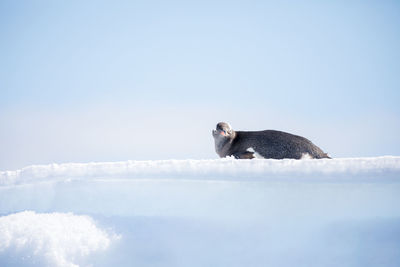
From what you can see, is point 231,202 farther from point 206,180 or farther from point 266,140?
point 266,140

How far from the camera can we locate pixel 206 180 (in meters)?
2.82

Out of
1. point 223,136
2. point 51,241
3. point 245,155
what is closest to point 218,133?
point 223,136

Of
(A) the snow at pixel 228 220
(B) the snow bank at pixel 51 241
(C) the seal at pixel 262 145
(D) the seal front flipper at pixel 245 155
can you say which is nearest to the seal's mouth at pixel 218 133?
(C) the seal at pixel 262 145

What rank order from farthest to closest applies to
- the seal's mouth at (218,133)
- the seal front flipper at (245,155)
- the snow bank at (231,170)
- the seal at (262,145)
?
1. the seal's mouth at (218,133)
2. the seal front flipper at (245,155)
3. the seal at (262,145)
4. the snow bank at (231,170)

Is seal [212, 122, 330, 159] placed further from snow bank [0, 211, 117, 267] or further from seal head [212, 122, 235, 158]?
snow bank [0, 211, 117, 267]

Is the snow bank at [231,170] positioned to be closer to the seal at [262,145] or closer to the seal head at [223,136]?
the seal at [262,145]

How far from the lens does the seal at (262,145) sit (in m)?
6.21

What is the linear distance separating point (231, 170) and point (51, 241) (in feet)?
4.13

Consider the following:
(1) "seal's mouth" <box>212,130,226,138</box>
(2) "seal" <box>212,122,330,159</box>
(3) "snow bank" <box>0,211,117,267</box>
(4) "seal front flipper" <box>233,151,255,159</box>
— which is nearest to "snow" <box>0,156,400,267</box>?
(3) "snow bank" <box>0,211,117,267</box>

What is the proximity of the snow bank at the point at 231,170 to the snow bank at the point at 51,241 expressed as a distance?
554 mm

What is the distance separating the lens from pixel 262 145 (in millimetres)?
6758

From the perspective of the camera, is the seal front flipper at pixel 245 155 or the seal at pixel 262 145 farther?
the seal front flipper at pixel 245 155

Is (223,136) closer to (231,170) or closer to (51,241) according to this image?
(231,170)

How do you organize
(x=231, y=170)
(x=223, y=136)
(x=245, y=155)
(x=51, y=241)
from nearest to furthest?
1. (x=51, y=241)
2. (x=231, y=170)
3. (x=245, y=155)
4. (x=223, y=136)
